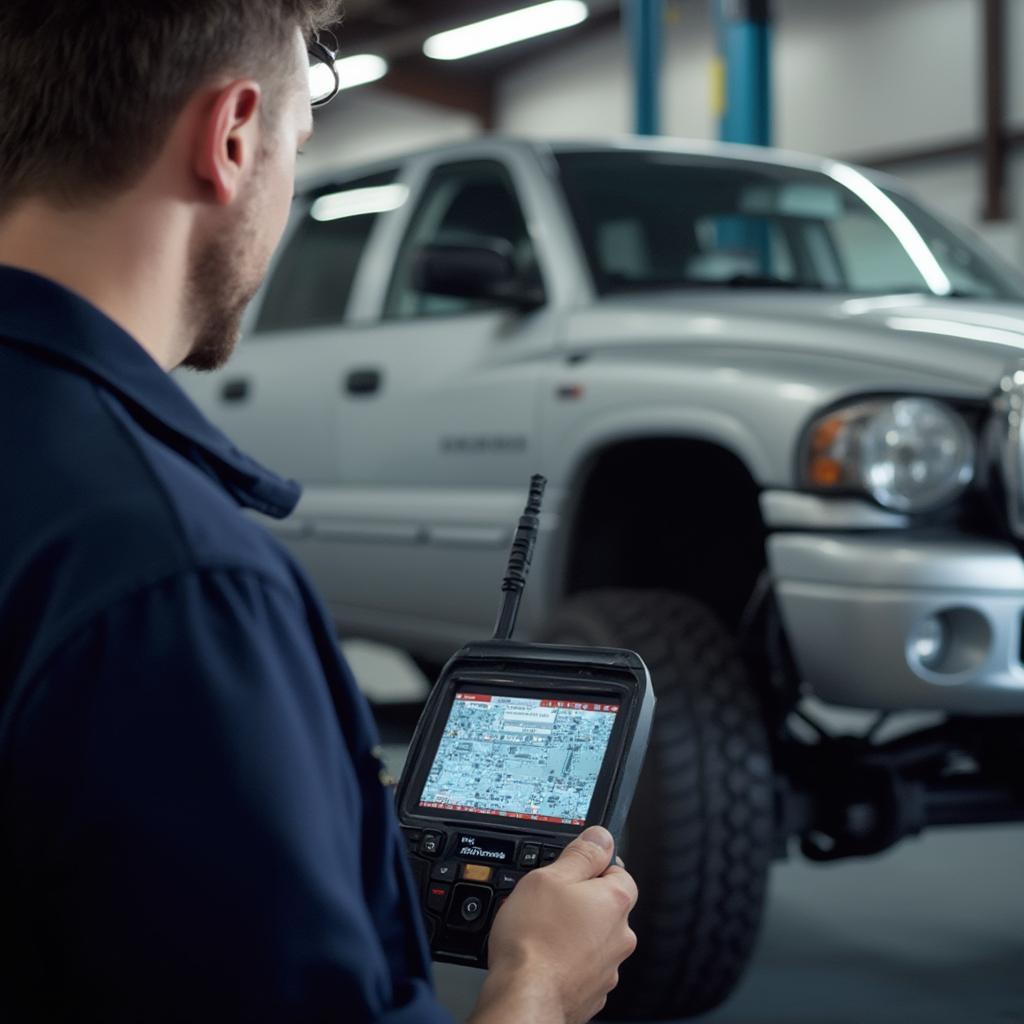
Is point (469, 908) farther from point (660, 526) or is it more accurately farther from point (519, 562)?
point (660, 526)

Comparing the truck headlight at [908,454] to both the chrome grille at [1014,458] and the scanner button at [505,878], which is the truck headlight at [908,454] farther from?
the scanner button at [505,878]

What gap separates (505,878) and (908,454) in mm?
1527

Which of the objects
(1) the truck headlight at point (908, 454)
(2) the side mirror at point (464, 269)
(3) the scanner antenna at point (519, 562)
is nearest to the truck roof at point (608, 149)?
(2) the side mirror at point (464, 269)

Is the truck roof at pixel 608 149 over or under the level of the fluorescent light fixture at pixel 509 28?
under

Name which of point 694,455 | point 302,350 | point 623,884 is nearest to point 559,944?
point 623,884

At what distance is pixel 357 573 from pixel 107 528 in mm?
3062

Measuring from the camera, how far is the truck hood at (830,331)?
2547mm

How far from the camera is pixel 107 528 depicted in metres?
0.72

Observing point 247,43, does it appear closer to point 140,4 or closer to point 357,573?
point 140,4

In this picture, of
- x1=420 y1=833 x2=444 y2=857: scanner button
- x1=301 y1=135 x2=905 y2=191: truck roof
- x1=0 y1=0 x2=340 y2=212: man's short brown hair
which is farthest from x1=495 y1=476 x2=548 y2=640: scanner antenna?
x1=301 y1=135 x2=905 y2=191: truck roof

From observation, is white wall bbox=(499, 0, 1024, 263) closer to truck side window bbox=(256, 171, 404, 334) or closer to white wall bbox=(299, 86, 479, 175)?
white wall bbox=(299, 86, 479, 175)

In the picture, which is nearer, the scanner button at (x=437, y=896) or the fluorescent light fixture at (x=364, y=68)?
the scanner button at (x=437, y=896)

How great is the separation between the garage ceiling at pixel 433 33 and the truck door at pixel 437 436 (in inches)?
429

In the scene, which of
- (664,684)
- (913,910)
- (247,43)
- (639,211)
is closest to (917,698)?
(664,684)
